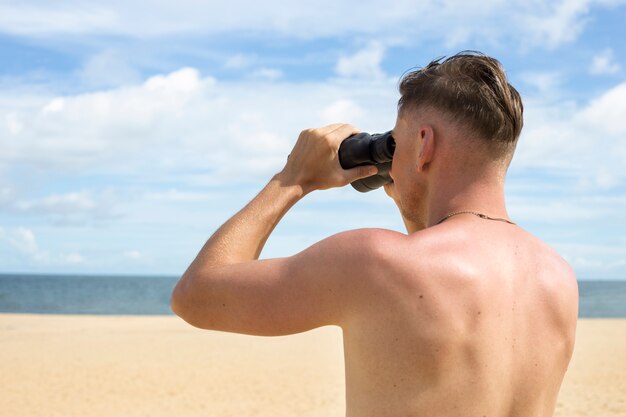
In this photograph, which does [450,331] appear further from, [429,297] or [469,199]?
[469,199]

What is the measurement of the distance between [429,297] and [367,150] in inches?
28.0

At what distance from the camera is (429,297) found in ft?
5.81

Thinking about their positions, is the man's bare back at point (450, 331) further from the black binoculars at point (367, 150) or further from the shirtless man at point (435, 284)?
the black binoculars at point (367, 150)

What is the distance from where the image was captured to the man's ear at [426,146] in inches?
77.3

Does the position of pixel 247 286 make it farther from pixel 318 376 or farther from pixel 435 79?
pixel 318 376

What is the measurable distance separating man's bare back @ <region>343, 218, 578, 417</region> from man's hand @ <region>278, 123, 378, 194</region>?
21.6 inches

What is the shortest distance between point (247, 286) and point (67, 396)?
13621 mm

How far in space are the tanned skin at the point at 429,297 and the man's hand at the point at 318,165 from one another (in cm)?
30

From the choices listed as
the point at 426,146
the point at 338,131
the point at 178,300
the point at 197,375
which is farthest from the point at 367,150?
the point at 197,375

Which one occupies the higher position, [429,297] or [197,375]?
[429,297]

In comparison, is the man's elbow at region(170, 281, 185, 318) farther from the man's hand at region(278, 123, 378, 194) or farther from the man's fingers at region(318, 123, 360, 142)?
the man's fingers at region(318, 123, 360, 142)

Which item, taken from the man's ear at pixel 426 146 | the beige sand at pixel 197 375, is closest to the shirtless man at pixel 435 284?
the man's ear at pixel 426 146

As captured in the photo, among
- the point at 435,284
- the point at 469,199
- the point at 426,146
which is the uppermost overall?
the point at 426,146

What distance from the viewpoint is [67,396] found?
14.3 meters
